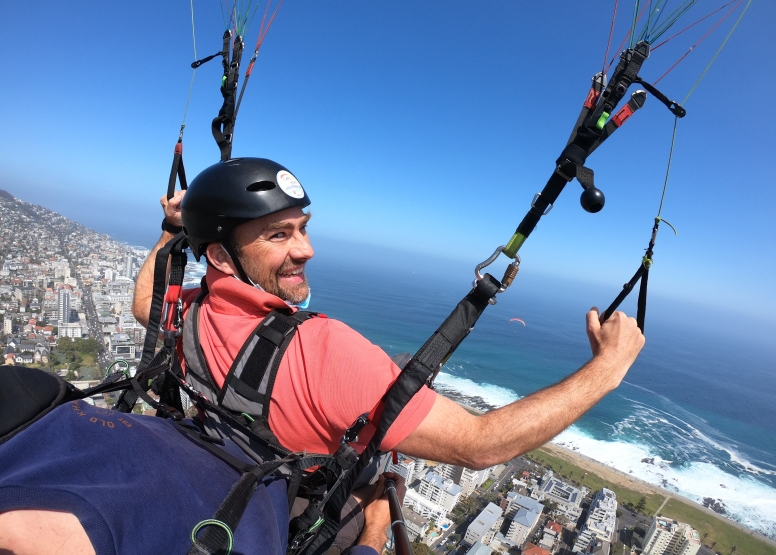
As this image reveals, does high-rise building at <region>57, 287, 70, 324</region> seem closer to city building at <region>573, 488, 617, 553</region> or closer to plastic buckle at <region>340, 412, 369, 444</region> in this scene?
plastic buckle at <region>340, 412, 369, 444</region>

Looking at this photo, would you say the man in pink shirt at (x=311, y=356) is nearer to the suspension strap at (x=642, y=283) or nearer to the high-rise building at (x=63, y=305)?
the suspension strap at (x=642, y=283)

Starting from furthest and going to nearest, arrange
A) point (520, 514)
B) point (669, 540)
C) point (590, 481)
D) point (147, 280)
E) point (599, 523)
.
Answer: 1. point (590, 481)
2. point (520, 514)
3. point (599, 523)
4. point (669, 540)
5. point (147, 280)

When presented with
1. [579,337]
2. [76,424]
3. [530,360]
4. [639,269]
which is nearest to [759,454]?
[530,360]

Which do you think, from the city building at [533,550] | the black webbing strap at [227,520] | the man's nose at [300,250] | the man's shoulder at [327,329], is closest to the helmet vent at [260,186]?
the man's nose at [300,250]

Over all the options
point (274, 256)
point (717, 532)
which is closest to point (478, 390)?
point (717, 532)

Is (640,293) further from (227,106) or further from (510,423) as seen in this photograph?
(227,106)

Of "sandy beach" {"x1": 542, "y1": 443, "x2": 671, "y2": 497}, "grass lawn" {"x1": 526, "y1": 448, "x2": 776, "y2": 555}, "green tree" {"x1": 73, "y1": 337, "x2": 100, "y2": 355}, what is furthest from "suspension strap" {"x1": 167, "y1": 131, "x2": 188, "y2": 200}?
"grass lawn" {"x1": 526, "y1": 448, "x2": 776, "y2": 555}
